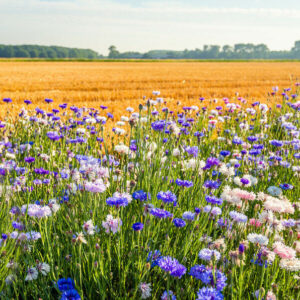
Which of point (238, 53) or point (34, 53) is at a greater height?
point (238, 53)

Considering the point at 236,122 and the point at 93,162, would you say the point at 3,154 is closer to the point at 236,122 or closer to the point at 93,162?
the point at 93,162

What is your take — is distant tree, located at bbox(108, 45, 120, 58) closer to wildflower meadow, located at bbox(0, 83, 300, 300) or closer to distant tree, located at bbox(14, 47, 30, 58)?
distant tree, located at bbox(14, 47, 30, 58)

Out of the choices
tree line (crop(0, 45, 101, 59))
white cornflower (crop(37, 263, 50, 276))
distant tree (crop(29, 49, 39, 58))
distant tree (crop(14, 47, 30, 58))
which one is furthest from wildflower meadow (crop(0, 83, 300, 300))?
distant tree (crop(29, 49, 39, 58))

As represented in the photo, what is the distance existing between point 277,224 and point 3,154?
279 centimetres

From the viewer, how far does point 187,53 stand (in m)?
151

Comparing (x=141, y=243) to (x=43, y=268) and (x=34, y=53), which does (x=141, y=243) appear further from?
(x=34, y=53)

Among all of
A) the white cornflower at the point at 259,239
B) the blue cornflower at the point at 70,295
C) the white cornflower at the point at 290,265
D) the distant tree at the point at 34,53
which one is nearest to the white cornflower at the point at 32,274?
the blue cornflower at the point at 70,295

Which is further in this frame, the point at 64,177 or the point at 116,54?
the point at 116,54

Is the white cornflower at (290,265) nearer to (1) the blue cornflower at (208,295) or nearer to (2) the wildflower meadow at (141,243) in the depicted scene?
(2) the wildflower meadow at (141,243)

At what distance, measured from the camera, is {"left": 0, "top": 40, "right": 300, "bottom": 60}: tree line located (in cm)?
13562

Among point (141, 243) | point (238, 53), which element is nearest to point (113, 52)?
point (238, 53)

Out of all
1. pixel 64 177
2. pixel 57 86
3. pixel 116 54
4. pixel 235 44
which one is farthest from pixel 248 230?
pixel 235 44

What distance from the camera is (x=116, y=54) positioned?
128125mm

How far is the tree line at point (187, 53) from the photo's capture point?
5340 inches
